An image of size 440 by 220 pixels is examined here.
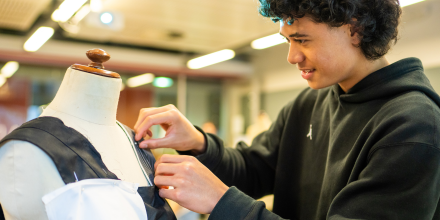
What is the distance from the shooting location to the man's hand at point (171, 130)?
3.78 ft

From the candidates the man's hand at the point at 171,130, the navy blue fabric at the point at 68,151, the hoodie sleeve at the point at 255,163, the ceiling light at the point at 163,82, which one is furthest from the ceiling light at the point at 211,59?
the navy blue fabric at the point at 68,151

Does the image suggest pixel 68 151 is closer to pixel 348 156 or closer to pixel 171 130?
pixel 171 130

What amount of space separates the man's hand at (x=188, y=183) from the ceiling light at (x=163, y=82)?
6858 millimetres

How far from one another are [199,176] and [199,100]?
7282mm

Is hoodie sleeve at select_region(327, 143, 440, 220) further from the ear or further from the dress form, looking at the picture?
the dress form

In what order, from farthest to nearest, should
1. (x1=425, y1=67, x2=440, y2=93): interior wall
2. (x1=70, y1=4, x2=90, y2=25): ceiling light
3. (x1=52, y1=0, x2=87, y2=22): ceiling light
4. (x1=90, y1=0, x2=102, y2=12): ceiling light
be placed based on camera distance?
(x1=425, y1=67, x2=440, y2=93): interior wall, (x1=70, y1=4, x2=90, y2=25): ceiling light, (x1=90, y1=0, x2=102, y2=12): ceiling light, (x1=52, y1=0, x2=87, y2=22): ceiling light

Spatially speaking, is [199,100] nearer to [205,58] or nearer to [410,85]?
[205,58]

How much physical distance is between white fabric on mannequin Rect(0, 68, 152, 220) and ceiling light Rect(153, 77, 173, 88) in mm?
6803

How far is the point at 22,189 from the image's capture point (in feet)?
2.52

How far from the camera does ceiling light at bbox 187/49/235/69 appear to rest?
6973mm

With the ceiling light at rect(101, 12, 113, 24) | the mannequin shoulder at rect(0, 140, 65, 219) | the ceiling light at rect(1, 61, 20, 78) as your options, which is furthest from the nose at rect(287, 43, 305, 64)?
the ceiling light at rect(1, 61, 20, 78)

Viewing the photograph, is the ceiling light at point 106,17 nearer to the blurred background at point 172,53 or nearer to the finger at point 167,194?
the blurred background at point 172,53

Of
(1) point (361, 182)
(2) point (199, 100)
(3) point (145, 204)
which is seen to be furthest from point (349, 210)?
(2) point (199, 100)

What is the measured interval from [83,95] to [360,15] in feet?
3.10
